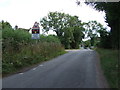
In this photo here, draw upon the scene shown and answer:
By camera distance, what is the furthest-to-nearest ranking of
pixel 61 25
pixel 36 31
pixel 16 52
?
pixel 61 25
pixel 36 31
pixel 16 52

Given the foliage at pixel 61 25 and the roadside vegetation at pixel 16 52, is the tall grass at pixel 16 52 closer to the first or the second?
the roadside vegetation at pixel 16 52

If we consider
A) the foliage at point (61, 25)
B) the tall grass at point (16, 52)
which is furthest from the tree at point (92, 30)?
the tall grass at point (16, 52)

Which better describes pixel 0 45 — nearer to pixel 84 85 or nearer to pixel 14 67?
pixel 14 67

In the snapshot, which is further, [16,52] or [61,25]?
[61,25]

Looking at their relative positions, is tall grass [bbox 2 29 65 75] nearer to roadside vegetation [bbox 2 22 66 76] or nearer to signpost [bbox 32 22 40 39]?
roadside vegetation [bbox 2 22 66 76]

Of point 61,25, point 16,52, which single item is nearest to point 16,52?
point 16,52

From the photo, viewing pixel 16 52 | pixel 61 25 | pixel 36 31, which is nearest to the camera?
pixel 16 52

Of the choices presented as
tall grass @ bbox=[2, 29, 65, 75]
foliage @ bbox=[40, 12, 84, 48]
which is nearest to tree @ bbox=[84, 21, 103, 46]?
foliage @ bbox=[40, 12, 84, 48]

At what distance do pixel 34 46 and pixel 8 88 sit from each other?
14.5 metres

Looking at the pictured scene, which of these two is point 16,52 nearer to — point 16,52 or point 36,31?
point 16,52

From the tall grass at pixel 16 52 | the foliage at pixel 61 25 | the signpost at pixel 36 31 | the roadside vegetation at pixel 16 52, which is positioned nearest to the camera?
the roadside vegetation at pixel 16 52

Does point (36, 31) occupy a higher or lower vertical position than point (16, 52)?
higher

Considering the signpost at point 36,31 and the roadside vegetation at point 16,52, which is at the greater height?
the signpost at point 36,31

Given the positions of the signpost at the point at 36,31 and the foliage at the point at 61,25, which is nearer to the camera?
the signpost at the point at 36,31
